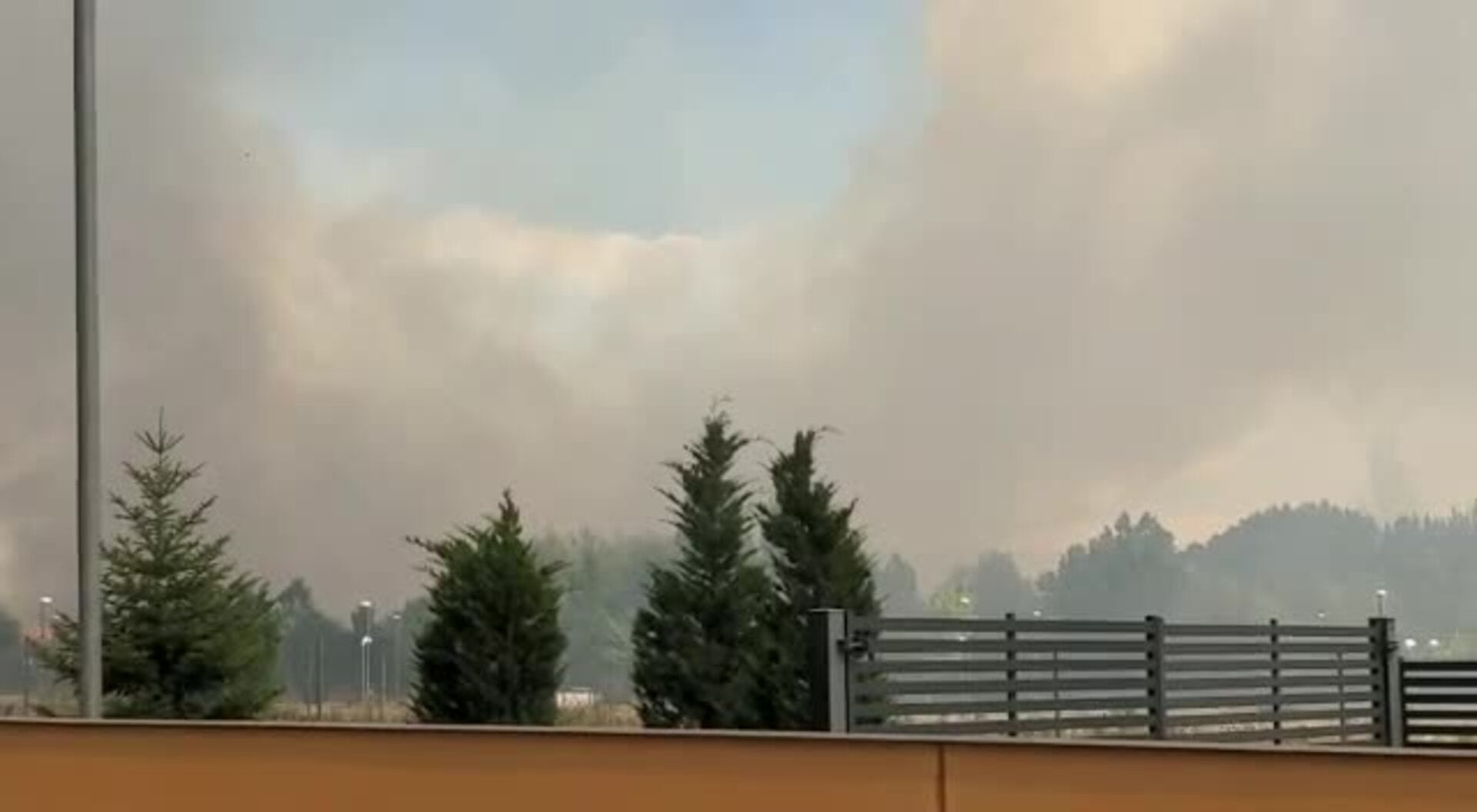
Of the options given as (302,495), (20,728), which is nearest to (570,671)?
(302,495)

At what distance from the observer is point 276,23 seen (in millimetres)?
10359

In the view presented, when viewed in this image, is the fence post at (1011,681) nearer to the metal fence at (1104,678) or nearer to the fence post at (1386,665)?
the metal fence at (1104,678)

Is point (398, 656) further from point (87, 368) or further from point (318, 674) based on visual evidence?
point (87, 368)

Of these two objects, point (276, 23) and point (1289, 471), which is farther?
point (276, 23)

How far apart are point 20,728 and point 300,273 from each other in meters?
7.47

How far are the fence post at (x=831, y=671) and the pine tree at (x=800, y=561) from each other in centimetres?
158

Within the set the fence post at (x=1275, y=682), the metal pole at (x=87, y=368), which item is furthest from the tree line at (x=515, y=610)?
the metal pole at (x=87, y=368)

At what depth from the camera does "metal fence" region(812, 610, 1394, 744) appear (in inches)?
274

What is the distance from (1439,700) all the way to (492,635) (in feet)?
14.3

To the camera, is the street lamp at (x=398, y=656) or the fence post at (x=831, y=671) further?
the street lamp at (x=398, y=656)

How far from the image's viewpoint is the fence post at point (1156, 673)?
7988mm

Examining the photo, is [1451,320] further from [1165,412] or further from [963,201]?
[963,201]

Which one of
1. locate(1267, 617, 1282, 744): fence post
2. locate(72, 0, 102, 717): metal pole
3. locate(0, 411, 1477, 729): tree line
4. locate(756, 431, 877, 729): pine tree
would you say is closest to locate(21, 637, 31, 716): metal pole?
locate(0, 411, 1477, 729): tree line

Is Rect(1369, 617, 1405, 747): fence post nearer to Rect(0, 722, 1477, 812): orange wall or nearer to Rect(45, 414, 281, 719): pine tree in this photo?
Rect(45, 414, 281, 719): pine tree
